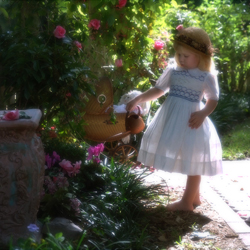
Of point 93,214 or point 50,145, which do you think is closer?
point 93,214

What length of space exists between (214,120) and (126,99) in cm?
313

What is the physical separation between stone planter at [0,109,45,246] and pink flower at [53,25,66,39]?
3.96 ft

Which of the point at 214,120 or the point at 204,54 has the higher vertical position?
the point at 204,54

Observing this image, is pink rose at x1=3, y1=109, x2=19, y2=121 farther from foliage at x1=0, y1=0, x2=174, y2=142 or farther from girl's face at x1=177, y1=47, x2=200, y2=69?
girl's face at x1=177, y1=47, x2=200, y2=69

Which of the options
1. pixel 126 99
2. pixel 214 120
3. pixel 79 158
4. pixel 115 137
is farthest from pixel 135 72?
pixel 214 120

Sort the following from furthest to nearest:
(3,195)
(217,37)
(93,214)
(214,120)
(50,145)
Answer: (217,37), (214,120), (50,145), (93,214), (3,195)

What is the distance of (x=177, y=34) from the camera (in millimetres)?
3721

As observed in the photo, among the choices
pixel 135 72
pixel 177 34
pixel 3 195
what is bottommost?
pixel 3 195

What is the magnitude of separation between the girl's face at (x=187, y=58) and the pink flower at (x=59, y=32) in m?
0.99

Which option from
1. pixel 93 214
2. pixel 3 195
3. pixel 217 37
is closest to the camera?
pixel 3 195

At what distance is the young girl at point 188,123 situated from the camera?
11.7 feet

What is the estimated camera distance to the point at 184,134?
3580 millimetres

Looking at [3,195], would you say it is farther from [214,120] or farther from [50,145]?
[214,120]

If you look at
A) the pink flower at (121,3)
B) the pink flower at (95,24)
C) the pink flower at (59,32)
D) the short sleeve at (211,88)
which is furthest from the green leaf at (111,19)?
the short sleeve at (211,88)
